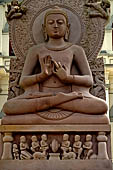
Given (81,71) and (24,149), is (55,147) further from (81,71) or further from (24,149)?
(81,71)

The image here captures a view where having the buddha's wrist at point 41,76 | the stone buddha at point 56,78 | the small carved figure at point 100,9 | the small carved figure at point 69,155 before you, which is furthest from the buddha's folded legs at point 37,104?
the small carved figure at point 100,9

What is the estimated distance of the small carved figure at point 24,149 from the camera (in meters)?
4.87

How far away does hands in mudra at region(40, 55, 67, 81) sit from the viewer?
5189 millimetres

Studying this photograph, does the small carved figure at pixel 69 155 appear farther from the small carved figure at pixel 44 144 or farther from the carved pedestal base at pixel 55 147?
the small carved figure at pixel 44 144

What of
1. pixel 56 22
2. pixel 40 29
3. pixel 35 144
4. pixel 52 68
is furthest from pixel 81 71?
pixel 35 144

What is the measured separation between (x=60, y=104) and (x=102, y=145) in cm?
79

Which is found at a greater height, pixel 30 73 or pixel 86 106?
pixel 30 73

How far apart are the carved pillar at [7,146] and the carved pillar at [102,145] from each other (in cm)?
119

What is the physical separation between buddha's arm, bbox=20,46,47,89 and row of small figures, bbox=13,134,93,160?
0.81m

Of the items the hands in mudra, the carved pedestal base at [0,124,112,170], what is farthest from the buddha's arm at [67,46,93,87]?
the carved pedestal base at [0,124,112,170]

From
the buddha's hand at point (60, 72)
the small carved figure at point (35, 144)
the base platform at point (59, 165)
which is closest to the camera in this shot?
the base platform at point (59, 165)

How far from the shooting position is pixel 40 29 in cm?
592

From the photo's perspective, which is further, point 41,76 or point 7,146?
point 41,76

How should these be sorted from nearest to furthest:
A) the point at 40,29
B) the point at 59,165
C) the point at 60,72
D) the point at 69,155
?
the point at 59,165 → the point at 69,155 → the point at 60,72 → the point at 40,29
